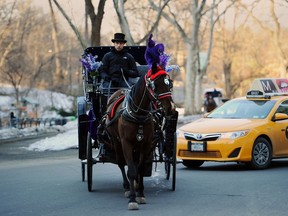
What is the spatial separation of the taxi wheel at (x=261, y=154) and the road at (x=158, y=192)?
0.84 feet

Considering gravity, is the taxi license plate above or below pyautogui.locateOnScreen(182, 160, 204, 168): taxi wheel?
above

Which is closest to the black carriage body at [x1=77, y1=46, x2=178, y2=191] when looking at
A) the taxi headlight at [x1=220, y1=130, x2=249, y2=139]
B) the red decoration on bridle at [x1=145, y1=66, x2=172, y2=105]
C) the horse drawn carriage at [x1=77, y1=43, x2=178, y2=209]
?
the horse drawn carriage at [x1=77, y1=43, x2=178, y2=209]

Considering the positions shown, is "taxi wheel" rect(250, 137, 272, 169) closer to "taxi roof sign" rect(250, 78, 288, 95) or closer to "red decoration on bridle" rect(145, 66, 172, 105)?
Answer: "taxi roof sign" rect(250, 78, 288, 95)

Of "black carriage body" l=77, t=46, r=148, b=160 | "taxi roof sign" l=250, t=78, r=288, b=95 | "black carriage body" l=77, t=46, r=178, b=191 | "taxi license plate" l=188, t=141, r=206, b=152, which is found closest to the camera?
"black carriage body" l=77, t=46, r=178, b=191

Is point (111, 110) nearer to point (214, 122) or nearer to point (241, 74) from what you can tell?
point (214, 122)

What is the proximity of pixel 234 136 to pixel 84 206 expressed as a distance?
555 centimetres

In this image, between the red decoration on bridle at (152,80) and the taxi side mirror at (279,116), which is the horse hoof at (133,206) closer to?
the red decoration on bridle at (152,80)

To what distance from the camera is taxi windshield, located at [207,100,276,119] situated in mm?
16641

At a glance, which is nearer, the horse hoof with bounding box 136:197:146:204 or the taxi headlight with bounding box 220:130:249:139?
the horse hoof with bounding box 136:197:146:204

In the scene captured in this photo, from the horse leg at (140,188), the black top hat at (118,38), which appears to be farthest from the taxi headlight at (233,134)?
the horse leg at (140,188)

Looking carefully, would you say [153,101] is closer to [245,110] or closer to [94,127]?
[94,127]

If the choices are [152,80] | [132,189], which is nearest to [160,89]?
[152,80]

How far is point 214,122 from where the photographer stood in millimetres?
16406

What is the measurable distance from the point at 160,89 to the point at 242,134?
5.63m
